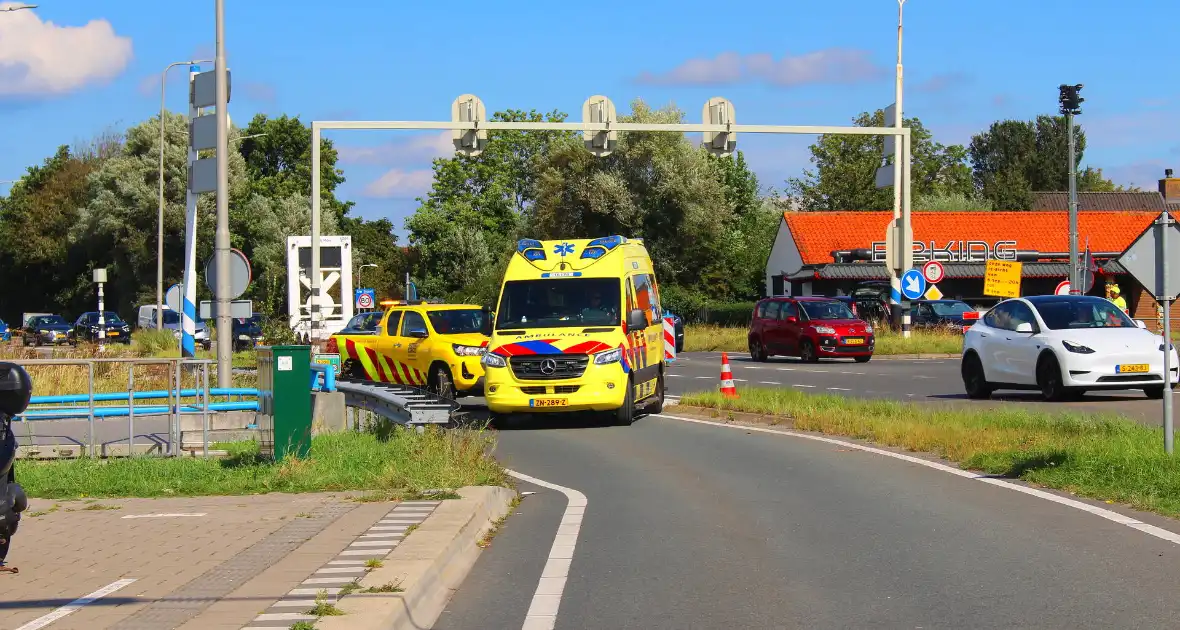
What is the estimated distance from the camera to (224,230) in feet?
69.5

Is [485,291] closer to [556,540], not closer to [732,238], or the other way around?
[732,238]

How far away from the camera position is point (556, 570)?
854 cm

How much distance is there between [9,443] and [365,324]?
19.9 m

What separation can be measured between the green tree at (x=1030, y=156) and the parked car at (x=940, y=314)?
2472 inches

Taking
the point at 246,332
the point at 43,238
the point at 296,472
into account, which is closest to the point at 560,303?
the point at 296,472

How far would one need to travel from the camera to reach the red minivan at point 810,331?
36.3 metres

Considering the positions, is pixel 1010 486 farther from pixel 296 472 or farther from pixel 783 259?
pixel 783 259

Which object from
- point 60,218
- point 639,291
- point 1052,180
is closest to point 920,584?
point 639,291

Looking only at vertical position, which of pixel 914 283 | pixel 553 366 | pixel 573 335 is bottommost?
pixel 553 366

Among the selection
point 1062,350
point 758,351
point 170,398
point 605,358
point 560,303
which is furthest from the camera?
point 758,351

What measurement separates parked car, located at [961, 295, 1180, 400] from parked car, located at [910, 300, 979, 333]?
2320cm

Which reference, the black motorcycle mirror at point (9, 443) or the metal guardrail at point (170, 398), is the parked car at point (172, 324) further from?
the black motorcycle mirror at point (9, 443)

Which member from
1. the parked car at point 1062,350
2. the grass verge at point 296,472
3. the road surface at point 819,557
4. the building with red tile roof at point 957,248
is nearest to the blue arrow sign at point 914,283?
the parked car at point 1062,350

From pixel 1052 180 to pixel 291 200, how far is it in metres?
64.3
